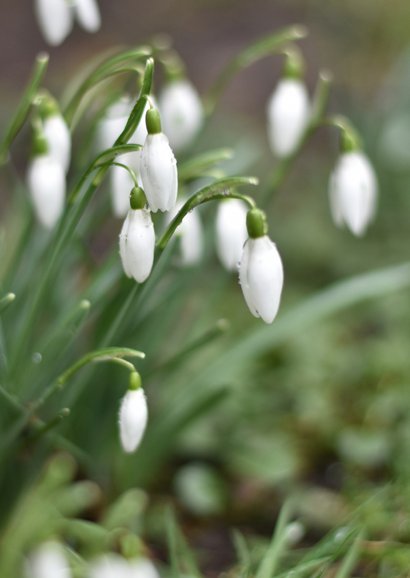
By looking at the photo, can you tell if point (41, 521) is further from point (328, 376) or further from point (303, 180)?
point (303, 180)

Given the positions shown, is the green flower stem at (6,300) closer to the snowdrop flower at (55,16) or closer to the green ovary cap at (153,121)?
the green ovary cap at (153,121)

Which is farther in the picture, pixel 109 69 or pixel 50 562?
pixel 109 69

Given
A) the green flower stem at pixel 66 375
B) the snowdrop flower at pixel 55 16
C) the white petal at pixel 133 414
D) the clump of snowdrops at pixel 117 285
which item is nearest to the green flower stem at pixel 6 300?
the clump of snowdrops at pixel 117 285

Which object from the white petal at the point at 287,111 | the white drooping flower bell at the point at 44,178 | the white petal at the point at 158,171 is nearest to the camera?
the white petal at the point at 158,171

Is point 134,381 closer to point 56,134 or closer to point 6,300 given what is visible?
point 6,300

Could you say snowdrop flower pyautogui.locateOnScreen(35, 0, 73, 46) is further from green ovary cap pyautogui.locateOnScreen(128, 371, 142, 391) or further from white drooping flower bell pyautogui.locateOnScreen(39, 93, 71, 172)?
green ovary cap pyautogui.locateOnScreen(128, 371, 142, 391)

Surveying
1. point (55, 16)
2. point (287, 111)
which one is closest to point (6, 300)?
point (55, 16)

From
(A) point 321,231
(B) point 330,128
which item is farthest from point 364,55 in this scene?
(A) point 321,231
